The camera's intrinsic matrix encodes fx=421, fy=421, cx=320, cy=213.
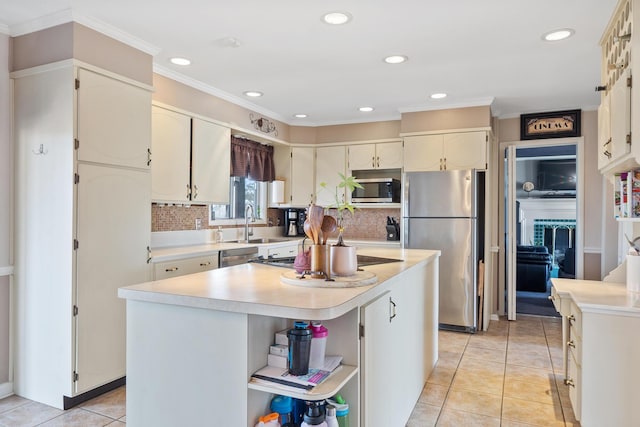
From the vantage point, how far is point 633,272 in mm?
2396

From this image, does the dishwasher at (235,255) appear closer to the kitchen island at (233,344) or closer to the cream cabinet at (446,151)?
the kitchen island at (233,344)

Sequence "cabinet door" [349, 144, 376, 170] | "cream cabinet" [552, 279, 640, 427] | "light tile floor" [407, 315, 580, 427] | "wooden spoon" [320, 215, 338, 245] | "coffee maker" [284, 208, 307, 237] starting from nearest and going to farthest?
"wooden spoon" [320, 215, 338, 245]
"cream cabinet" [552, 279, 640, 427]
"light tile floor" [407, 315, 580, 427]
"cabinet door" [349, 144, 376, 170]
"coffee maker" [284, 208, 307, 237]

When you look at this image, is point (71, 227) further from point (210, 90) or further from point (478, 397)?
point (478, 397)

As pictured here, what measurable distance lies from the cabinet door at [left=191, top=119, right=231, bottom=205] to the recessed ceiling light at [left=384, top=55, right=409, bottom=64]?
5.83 feet

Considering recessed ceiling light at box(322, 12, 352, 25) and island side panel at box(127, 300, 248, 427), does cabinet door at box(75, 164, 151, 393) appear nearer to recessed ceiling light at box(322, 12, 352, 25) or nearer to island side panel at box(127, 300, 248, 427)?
island side panel at box(127, 300, 248, 427)

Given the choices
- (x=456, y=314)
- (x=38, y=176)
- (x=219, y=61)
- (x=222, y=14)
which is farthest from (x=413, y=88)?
(x=38, y=176)

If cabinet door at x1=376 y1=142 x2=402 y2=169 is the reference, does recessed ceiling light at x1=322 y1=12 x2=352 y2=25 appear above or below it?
above

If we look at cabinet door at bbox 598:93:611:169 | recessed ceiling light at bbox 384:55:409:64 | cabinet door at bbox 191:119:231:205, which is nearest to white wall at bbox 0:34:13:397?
cabinet door at bbox 191:119:231:205

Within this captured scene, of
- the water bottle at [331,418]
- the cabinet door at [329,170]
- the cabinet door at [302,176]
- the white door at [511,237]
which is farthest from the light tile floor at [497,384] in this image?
the cabinet door at [302,176]

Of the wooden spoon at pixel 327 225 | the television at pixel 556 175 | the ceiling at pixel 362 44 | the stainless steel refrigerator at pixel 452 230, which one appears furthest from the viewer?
the television at pixel 556 175

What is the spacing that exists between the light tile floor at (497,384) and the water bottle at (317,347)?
3.86 feet

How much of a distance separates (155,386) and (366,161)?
397cm

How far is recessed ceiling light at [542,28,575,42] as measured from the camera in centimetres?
270

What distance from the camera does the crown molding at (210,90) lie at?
3479 mm
